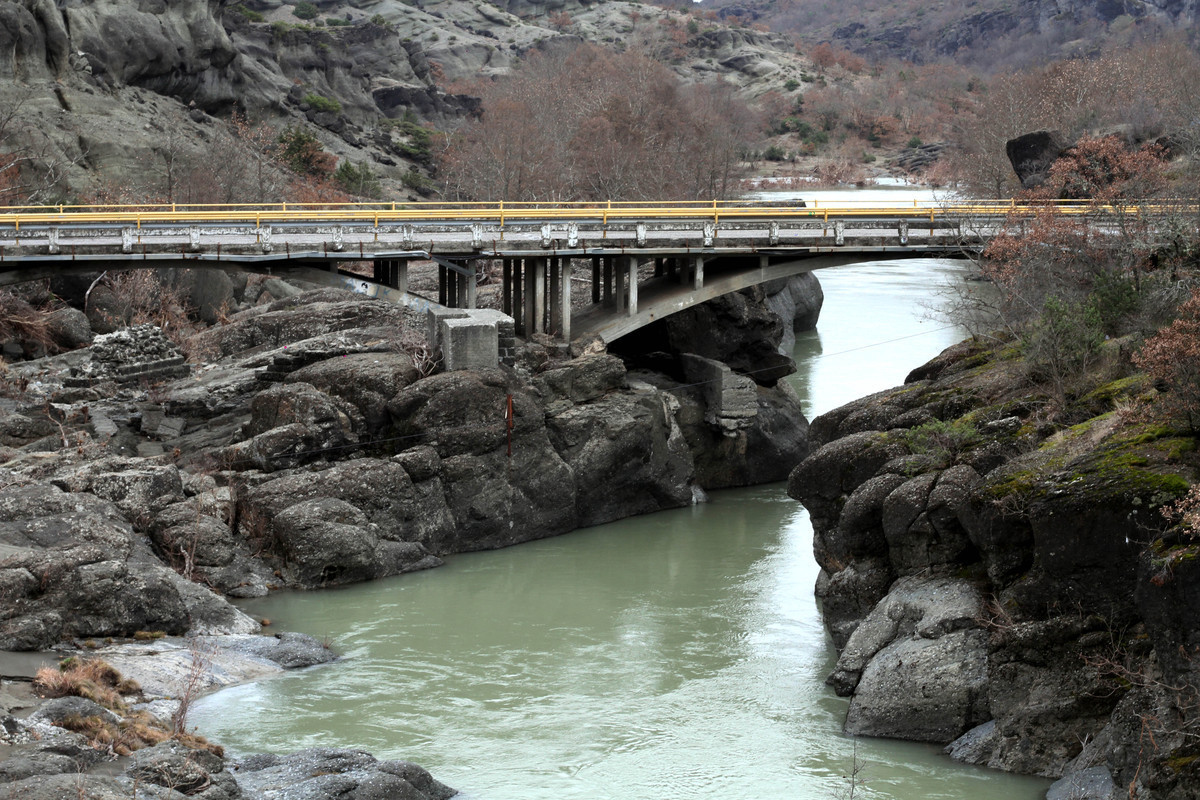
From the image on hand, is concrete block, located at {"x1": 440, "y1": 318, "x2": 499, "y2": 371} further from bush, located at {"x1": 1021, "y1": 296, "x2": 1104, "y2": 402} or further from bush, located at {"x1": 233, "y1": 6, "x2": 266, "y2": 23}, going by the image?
bush, located at {"x1": 233, "y1": 6, "x2": 266, "y2": 23}

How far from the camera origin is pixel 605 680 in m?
24.8

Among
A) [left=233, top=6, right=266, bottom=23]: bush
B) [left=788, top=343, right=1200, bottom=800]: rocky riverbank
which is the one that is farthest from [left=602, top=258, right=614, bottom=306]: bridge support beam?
[left=233, top=6, right=266, bottom=23]: bush

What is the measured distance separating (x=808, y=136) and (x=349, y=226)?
12469 cm

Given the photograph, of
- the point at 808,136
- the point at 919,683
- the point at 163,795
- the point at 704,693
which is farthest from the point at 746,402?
the point at 808,136

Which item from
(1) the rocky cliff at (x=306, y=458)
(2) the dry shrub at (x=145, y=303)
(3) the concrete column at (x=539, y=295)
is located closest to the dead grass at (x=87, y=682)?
(1) the rocky cliff at (x=306, y=458)

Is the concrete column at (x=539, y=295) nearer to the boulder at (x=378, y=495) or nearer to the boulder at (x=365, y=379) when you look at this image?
the boulder at (x=365, y=379)

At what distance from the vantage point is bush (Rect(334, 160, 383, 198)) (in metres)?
78.1

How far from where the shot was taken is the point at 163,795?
609 inches

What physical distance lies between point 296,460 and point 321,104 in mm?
67298

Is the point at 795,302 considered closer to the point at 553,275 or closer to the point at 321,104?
the point at 553,275

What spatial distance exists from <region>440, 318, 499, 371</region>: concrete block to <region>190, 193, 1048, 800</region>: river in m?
5.12

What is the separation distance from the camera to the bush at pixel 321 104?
3681 inches

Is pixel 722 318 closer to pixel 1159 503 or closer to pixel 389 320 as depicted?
pixel 389 320

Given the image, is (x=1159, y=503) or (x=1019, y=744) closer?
(x=1159, y=503)
